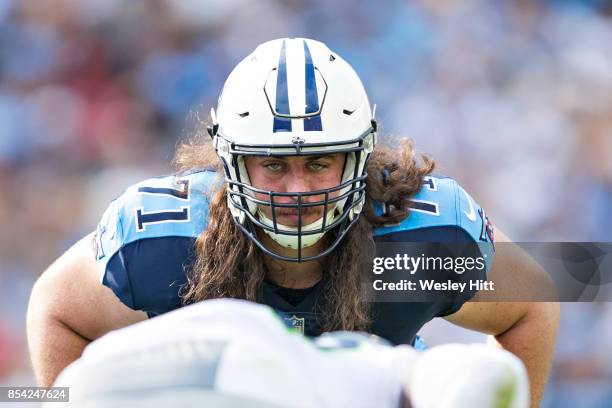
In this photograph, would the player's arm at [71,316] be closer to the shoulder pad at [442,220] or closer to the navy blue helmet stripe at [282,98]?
the navy blue helmet stripe at [282,98]

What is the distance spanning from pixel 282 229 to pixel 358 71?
262cm

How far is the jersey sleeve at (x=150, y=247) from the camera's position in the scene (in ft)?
9.66

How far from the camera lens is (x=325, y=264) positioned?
3033 mm

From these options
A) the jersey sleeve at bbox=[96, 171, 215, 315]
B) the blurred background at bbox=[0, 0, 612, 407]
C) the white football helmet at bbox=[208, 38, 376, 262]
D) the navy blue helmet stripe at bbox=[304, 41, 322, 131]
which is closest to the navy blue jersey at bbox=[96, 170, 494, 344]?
the jersey sleeve at bbox=[96, 171, 215, 315]

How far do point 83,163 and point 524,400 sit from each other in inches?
167

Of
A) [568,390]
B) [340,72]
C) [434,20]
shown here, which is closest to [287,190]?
[340,72]

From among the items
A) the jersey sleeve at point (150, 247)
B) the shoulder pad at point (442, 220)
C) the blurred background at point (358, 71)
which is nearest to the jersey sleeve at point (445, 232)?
the shoulder pad at point (442, 220)

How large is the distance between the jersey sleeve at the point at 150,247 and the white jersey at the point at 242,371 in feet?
6.04

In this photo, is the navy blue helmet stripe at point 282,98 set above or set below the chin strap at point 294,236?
above

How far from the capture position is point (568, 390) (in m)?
4.55

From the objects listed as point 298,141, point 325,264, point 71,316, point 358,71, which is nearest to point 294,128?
point 298,141

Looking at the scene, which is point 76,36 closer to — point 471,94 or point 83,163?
point 83,163

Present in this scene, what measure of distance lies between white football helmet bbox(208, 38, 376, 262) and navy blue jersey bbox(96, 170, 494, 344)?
7.2 inches

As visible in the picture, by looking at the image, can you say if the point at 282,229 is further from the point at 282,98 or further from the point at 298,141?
the point at 282,98
